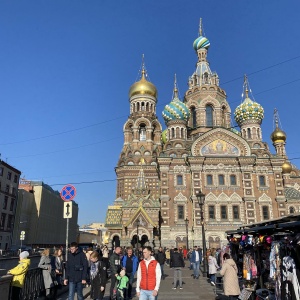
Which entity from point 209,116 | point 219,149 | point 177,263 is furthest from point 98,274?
point 209,116

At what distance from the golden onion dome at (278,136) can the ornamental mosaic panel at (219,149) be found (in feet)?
Answer: 45.5

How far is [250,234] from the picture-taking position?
10555 mm

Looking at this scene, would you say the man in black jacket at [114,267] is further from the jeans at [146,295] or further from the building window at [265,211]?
the building window at [265,211]

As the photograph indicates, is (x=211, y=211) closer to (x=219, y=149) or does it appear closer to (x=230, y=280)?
(x=219, y=149)

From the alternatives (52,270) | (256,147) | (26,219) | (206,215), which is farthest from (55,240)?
(52,270)

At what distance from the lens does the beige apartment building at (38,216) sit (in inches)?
1805

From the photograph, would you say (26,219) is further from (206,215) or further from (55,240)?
(206,215)

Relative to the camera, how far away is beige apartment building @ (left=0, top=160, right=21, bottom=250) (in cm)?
3941

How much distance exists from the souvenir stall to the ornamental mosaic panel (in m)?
25.9

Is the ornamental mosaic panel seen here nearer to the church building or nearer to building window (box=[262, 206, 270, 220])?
the church building

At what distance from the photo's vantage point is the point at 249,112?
43.0m

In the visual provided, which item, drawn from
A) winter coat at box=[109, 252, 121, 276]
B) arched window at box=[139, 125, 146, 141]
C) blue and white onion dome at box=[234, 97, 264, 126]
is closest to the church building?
blue and white onion dome at box=[234, 97, 264, 126]

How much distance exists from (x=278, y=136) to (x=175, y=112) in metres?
16.7

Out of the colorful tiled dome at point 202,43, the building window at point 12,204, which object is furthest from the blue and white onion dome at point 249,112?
the building window at point 12,204
